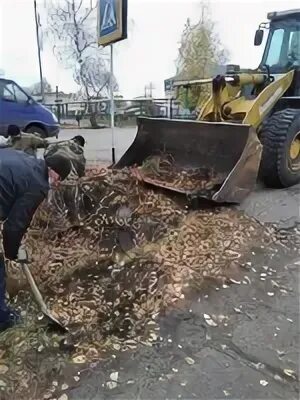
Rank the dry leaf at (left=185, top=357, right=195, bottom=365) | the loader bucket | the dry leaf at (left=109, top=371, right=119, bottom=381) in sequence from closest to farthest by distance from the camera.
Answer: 1. the dry leaf at (left=109, top=371, right=119, bottom=381)
2. the dry leaf at (left=185, top=357, right=195, bottom=365)
3. the loader bucket

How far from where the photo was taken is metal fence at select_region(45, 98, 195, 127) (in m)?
19.0

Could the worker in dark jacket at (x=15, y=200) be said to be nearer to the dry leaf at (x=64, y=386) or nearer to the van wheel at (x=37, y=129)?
the dry leaf at (x=64, y=386)

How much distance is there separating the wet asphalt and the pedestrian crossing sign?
12.0ft

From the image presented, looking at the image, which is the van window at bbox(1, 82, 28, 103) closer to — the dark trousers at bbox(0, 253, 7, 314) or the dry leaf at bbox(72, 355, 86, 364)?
the dark trousers at bbox(0, 253, 7, 314)

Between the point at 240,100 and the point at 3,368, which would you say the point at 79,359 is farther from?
the point at 240,100

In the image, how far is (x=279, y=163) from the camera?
557cm

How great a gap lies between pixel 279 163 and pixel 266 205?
29.1 inches

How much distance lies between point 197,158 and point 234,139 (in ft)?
1.80

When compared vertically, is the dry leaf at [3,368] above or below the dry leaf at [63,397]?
above

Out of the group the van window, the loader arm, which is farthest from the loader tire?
the van window

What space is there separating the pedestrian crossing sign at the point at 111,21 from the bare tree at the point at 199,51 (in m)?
14.7

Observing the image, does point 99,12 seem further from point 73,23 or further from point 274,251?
point 73,23

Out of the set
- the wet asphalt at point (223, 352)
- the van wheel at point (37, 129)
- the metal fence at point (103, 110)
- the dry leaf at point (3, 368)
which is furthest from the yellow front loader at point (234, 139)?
the metal fence at point (103, 110)

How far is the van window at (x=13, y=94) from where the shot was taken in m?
11.8
